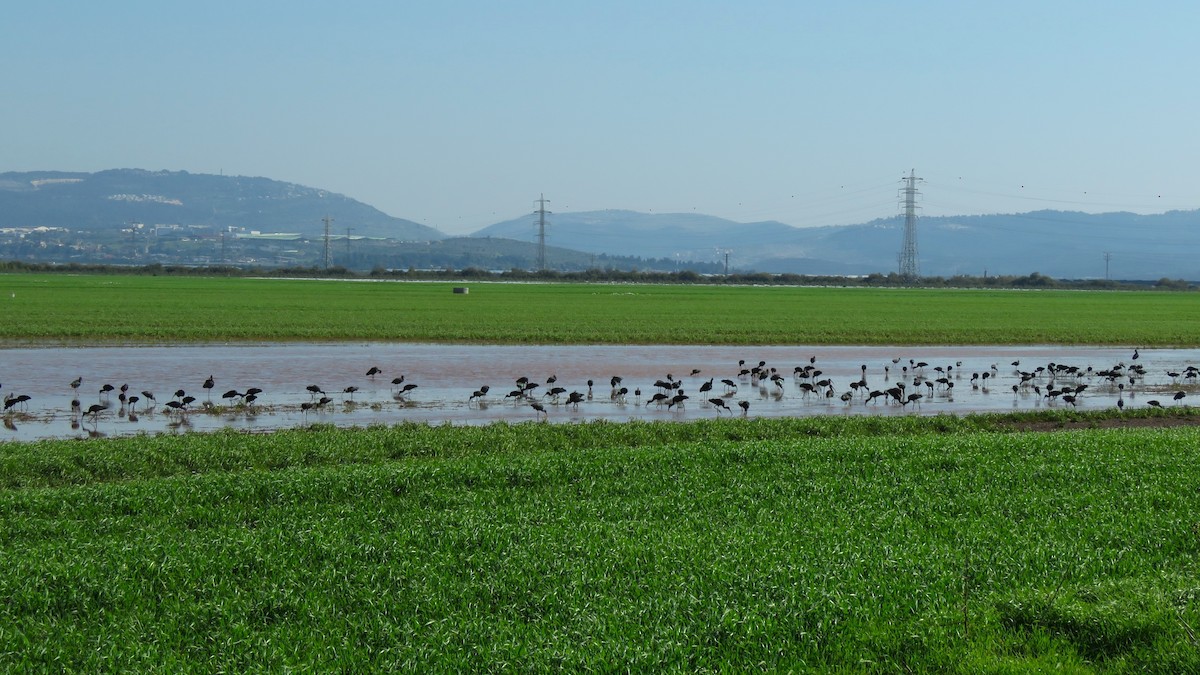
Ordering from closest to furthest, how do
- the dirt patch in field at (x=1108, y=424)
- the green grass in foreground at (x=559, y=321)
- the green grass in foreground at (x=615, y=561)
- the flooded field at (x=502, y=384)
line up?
1. the green grass in foreground at (x=615, y=561)
2. the dirt patch in field at (x=1108, y=424)
3. the flooded field at (x=502, y=384)
4. the green grass in foreground at (x=559, y=321)

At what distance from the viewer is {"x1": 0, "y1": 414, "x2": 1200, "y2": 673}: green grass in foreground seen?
873cm

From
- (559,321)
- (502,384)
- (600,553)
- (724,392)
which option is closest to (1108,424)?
(724,392)

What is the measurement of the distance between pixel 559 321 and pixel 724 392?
27290mm

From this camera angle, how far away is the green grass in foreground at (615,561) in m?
8.73

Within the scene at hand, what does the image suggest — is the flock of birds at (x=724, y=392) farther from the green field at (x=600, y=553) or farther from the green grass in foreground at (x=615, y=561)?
the green grass in foreground at (x=615, y=561)

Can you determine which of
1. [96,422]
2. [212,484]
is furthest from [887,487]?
[96,422]

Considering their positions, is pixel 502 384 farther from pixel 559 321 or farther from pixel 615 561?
pixel 559 321

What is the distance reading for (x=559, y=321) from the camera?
57.5m

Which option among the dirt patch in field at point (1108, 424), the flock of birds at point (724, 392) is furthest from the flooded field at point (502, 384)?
the dirt patch in field at point (1108, 424)

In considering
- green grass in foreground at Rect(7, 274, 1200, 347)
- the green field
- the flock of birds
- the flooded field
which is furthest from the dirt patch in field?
green grass in foreground at Rect(7, 274, 1200, 347)

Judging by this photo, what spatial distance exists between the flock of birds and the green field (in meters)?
6.03

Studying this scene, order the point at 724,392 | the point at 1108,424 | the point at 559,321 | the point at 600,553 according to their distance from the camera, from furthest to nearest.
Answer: the point at 559,321, the point at 724,392, the point at 1108,424, the point at 600,553

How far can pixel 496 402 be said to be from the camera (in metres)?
27.7

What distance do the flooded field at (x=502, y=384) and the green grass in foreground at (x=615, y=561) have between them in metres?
8.00
